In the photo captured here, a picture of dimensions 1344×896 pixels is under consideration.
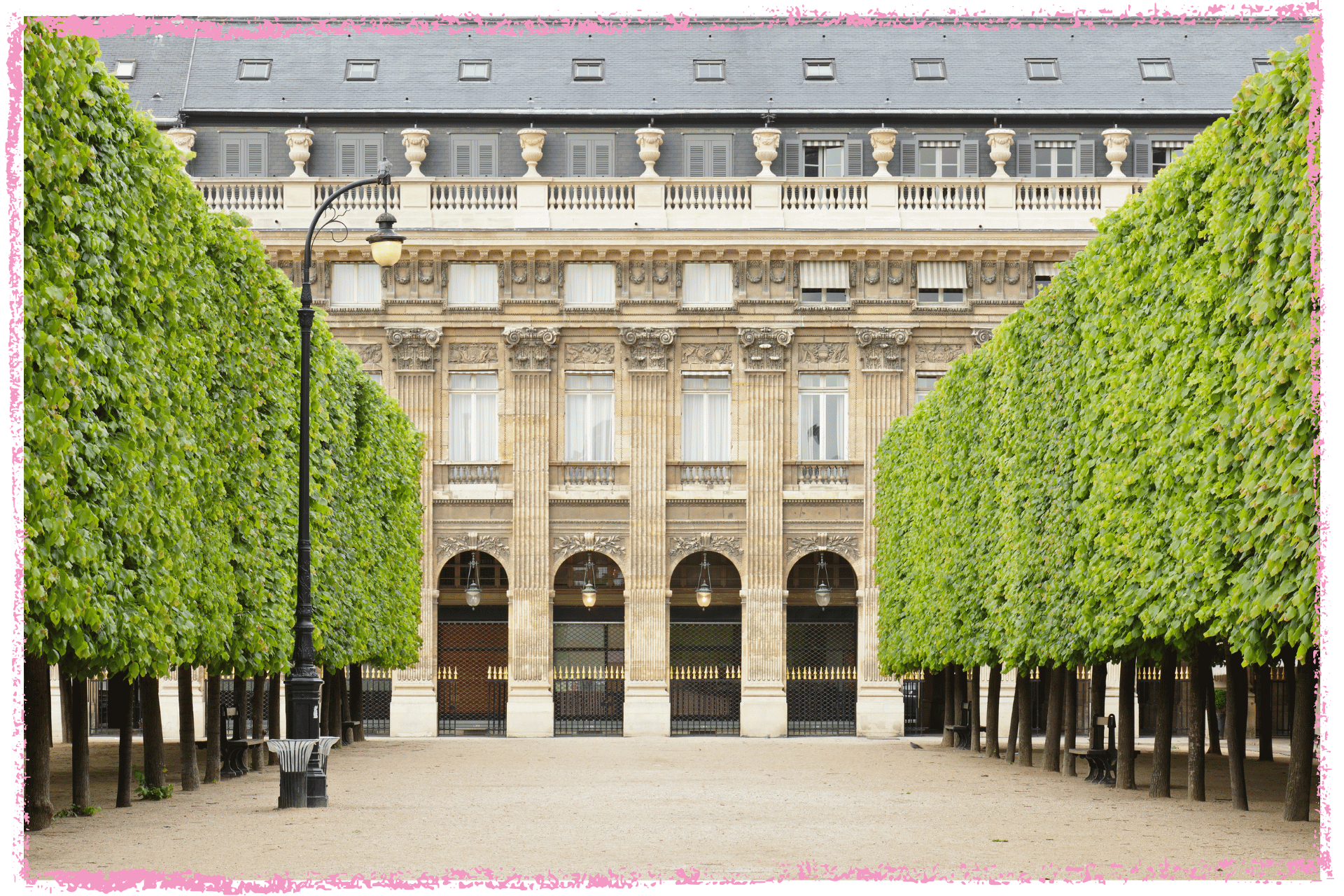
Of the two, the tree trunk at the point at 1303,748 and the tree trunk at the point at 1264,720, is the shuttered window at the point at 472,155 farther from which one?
the tree trunk at the point at 1303,748

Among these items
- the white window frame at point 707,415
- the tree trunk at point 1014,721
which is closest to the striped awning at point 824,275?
the white window frame at point 707,415

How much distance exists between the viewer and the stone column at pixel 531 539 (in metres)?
41.2

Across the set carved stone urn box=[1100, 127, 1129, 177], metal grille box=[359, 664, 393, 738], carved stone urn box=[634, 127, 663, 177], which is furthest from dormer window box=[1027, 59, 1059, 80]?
metal grille box=[359, 664, 393, 738]

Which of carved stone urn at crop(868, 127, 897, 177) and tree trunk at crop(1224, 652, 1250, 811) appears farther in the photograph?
carved stone urn at crop(868, 127, 897, 177)

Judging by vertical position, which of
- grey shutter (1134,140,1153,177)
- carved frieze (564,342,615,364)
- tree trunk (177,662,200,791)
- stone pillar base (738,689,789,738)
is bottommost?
stone pillar base (738,689,789,738)

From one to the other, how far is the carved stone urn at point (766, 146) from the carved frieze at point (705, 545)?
8943 mm

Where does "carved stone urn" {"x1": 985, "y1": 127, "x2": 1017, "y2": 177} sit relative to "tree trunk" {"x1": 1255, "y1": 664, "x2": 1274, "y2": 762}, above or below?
above

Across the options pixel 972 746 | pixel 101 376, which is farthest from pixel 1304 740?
pixel 972 746

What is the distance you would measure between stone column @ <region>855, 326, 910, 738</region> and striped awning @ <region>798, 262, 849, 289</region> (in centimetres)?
130

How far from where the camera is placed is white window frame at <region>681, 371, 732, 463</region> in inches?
1673

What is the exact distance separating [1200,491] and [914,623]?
690 inches

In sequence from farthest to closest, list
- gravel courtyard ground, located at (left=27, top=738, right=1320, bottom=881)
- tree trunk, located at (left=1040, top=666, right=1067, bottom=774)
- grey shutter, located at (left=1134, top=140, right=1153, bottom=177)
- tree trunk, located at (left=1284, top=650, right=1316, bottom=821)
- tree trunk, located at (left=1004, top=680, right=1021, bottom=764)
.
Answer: grey shutter, located at (left=1134, top=140, right=1153, bottom=177), tree trunk, located at (left=1004, top=680, right=1021, bottom=764), tree trunk, located at (left=1040, top=666, right=1067, bottom=774), tree trunk, located at (left=1284, top=650, right=1316, bottom=821), gravel courtyard ground, located at (left=27, top=738, right=1320, bottom=881)

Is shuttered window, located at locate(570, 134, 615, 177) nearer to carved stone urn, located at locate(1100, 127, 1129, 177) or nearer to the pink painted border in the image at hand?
carved stone urn, located at locate(1100, 127, 1129, 177)

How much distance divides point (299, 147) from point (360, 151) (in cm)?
162
